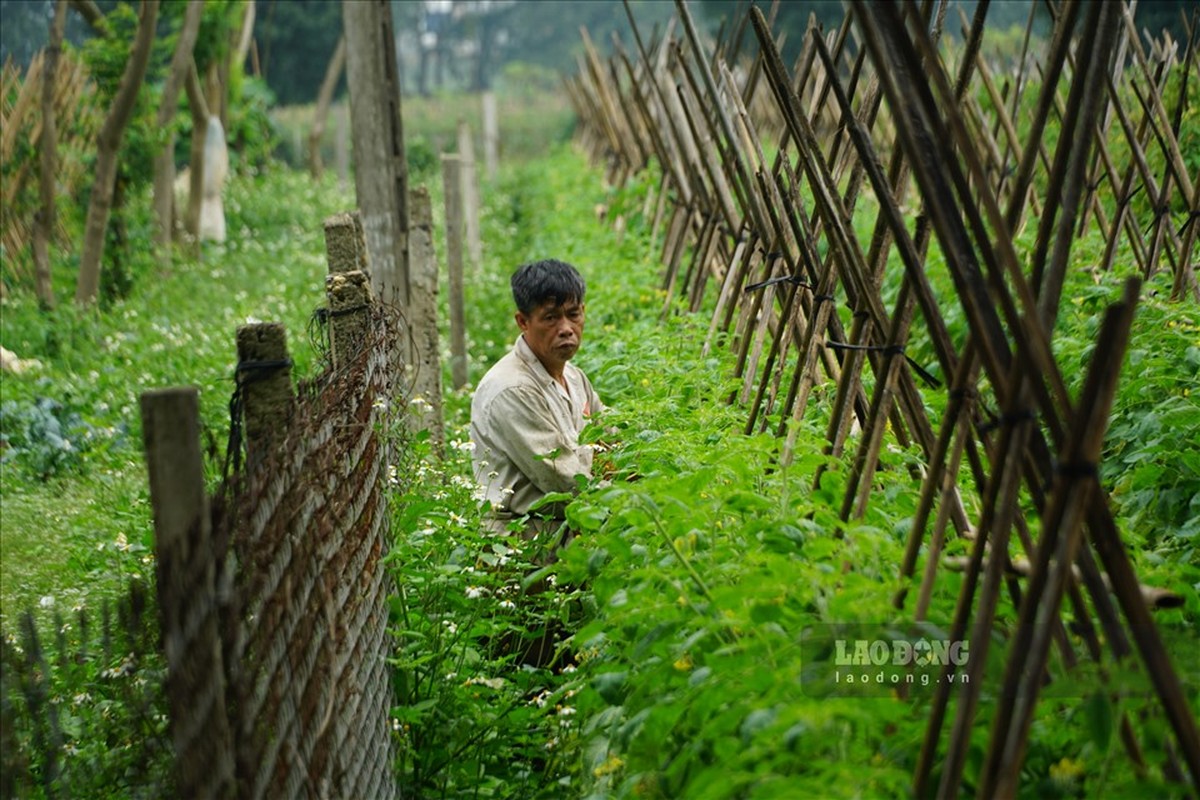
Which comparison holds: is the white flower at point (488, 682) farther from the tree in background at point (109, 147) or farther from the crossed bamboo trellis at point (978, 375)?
the tree in background at point (109, 147)

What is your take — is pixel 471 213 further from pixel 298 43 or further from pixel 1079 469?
pixel 298 43

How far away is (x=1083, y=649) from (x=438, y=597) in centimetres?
186

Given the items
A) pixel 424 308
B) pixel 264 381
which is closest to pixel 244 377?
pixel 264 381

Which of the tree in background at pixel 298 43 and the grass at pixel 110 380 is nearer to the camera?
the grass at pixel 110 380

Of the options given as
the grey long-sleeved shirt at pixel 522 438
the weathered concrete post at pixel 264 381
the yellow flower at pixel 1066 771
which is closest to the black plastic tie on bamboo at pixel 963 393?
the yellow flower at pixel 1066 771

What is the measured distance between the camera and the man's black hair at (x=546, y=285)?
16.0 ft

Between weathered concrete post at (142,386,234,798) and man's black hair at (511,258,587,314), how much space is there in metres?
2.50

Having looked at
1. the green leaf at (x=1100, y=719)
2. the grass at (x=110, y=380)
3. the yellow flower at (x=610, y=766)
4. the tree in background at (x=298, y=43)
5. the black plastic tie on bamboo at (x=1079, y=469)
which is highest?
the tree in background at (x=298, y=43)

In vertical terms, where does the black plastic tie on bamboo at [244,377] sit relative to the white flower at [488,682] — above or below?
above

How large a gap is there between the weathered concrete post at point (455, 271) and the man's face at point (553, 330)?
14.3 feet

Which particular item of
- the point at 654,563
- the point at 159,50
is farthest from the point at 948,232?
the point at 159,50

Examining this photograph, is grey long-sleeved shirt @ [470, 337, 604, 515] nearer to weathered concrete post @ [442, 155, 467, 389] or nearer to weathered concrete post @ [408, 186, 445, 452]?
weathered concrete post @ [408, 186, 445, 452]

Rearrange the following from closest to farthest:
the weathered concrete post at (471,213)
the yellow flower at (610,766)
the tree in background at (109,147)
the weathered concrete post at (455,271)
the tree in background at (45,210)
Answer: the yellow flower at (610,766) → the weathered concrete post at (455,271) → the tree in background at (109,147) → the tree in background at (45,210) → the weathered concrete post at (471,213)

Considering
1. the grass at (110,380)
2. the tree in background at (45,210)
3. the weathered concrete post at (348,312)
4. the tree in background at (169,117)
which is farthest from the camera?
the tree in background at (169,117)
